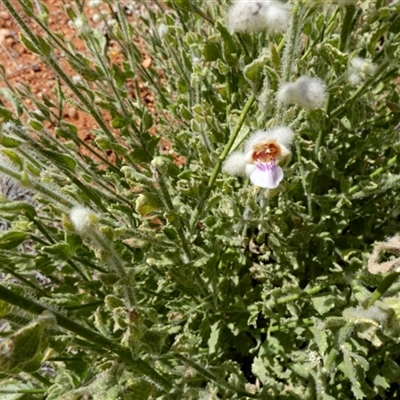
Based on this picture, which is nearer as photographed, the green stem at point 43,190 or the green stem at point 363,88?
the green stem at point 43,190

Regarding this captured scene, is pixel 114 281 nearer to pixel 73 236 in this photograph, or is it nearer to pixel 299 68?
pixel 73 236

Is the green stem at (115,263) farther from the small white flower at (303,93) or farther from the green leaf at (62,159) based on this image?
the small white flower at (303,93)

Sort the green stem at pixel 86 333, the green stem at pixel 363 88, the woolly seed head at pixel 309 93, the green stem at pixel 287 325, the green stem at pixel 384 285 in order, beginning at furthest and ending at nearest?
the green stem at pixel 287 325, the green stem at pixel 363 88, the woolly seed head at pixel 309 93, the green stem at pixel 384 285, the green stem at pixel 86 333

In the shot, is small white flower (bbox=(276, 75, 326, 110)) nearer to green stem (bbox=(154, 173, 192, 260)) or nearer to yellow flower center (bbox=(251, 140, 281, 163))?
yellow flower center (bbox=(251, 140, 281, 163))

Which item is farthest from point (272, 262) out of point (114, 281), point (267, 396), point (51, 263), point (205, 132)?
point (114, 281)

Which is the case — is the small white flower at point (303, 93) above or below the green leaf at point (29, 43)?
below

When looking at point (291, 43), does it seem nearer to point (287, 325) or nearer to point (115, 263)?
point (115, 263)

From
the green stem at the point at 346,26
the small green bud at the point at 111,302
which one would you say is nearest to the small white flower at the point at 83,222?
the small green bud at the point at 111,302
